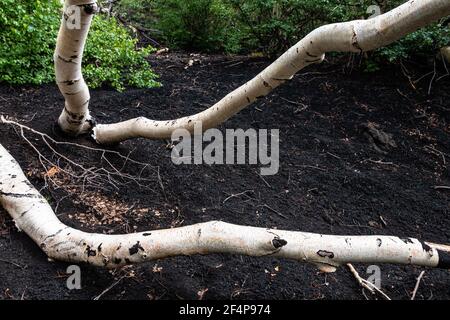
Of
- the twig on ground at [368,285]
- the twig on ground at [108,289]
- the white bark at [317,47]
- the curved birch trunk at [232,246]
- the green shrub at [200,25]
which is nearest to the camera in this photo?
the white bark at [317,47]

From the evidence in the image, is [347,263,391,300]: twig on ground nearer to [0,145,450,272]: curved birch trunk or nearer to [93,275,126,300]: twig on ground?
[0,145,450,272]: curved birch trunk

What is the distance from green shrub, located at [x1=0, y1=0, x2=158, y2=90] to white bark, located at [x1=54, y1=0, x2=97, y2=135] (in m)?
1.16

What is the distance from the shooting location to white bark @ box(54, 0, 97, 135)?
2.50m

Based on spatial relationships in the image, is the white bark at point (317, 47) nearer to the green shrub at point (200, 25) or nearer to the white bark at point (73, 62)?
the white bark at point (73, 62)

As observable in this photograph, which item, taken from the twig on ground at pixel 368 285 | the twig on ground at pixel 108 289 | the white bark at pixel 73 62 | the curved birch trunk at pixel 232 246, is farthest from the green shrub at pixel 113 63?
the twig on ground at pixel 368 285

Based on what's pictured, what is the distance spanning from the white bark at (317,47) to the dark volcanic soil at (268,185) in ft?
1.36

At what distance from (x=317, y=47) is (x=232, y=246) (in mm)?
1065

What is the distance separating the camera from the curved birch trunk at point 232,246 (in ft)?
6.70

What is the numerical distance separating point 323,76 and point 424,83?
1.13 meters
